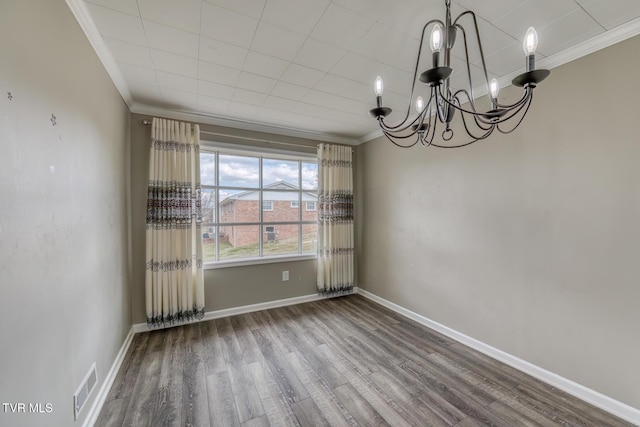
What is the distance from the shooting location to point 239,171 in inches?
134

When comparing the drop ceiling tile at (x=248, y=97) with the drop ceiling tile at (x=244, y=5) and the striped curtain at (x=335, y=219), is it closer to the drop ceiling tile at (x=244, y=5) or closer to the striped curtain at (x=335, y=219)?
the drop ceiling tile at (x=244, y=5)

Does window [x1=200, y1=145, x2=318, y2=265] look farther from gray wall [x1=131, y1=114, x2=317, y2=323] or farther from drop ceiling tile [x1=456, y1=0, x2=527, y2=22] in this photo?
drop ceiling tile [x1=456, y1=0, x2=527, y2=22]

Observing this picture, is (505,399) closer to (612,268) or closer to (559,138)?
(612,268)

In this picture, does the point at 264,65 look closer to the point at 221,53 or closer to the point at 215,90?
the point at 221,53

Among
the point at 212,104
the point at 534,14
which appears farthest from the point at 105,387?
the point at 534,14

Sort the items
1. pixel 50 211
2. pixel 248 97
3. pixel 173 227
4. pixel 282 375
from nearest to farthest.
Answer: pixel 50 211
pixel 282 375
pixel 248 97
pixel 173 227

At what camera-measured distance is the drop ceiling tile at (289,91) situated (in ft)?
7.42

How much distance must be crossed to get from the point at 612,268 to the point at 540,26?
163cm

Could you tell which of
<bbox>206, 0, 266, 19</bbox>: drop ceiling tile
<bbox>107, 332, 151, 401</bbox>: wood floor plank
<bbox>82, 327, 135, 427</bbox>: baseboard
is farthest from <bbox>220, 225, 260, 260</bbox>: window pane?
<bbox>206, 0, 266, 19</bbox>: drop ceiling tile

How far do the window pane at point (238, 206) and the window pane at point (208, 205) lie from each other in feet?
0.32

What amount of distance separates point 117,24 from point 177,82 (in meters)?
0.70

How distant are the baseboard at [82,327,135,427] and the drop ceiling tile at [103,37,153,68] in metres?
2.38

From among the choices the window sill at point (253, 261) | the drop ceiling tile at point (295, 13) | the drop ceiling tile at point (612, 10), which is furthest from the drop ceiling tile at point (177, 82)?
the drop ceiling tile at point (612, 10)

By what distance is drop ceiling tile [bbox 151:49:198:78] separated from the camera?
1.83 metres
